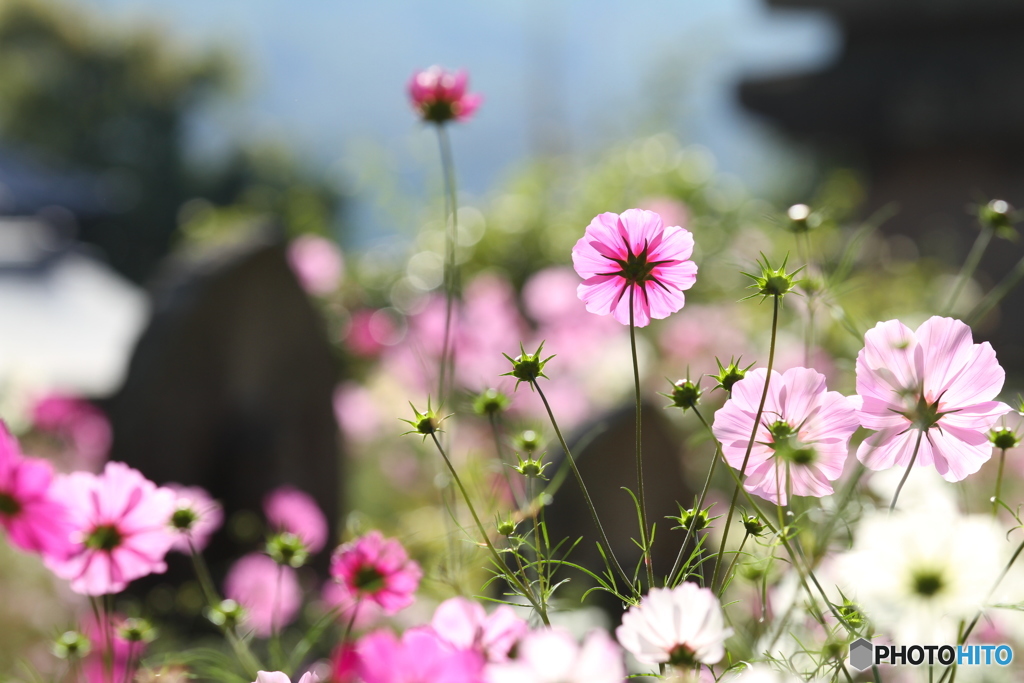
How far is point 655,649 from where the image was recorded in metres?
0.27

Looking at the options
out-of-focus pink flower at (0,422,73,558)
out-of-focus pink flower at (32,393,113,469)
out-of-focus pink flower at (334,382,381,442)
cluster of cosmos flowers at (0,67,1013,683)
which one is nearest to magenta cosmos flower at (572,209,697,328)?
cluster of cosmos flowers at (0,67,1013,683)

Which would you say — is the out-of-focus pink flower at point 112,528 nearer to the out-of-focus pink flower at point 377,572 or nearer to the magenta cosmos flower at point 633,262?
the out-of-focus pink flower at point 377,572

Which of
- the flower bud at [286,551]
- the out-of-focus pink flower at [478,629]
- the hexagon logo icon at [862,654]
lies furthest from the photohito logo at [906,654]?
the flower bud at [286,551]

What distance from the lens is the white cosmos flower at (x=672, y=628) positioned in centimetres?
26

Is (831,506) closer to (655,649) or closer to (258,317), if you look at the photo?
(655,649)

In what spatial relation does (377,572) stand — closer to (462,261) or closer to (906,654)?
(906,654)

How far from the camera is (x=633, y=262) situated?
0.34 meters

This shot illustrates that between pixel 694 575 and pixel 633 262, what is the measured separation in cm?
11

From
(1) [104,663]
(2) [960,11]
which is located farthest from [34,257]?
(2) [960,11]

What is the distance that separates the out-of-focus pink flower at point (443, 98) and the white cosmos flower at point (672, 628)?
0.32m

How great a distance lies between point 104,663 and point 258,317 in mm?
817

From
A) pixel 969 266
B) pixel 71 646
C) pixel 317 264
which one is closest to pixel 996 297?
pixel 969 266

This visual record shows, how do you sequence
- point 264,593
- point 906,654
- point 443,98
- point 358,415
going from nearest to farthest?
point 906,654
point 443,98
point 264,593
point 358,415

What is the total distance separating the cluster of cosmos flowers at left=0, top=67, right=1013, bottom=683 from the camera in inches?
10.2
